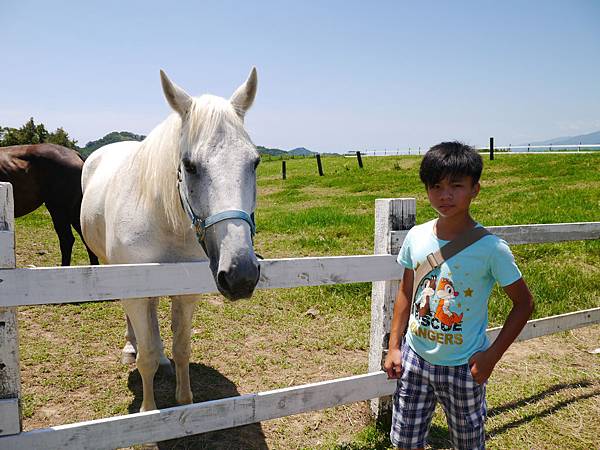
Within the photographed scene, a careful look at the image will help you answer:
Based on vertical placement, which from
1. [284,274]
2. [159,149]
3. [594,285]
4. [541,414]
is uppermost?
[159,149]

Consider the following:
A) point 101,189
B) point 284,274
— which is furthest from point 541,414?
point 101,189

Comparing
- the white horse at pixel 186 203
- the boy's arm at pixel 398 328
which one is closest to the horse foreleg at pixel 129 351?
the white horse at pixel 186 203

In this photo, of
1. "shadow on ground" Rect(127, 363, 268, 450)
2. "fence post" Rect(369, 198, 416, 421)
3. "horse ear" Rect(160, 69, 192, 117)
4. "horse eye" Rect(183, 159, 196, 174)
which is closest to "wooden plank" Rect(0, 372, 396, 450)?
"fence post" Rect(369, 198, 416, 421)

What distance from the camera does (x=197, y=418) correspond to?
2.30m

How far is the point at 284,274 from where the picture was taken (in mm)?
2438

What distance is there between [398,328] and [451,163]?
82 cm

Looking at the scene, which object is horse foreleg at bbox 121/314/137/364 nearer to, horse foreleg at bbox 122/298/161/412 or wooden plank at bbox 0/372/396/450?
horse foreleg at bbox 122/298/161/412

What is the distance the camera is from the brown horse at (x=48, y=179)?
6637 millimetres

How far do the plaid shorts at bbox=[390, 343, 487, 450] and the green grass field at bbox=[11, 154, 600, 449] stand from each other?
1073 millimetres

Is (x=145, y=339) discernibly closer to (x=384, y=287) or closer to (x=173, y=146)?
(x=173, y=146)

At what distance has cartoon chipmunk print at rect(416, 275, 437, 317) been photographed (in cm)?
188

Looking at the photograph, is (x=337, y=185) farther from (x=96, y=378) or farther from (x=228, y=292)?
(x=228, y=292)

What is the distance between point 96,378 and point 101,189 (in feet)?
5.73

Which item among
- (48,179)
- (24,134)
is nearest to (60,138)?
(24,134)
